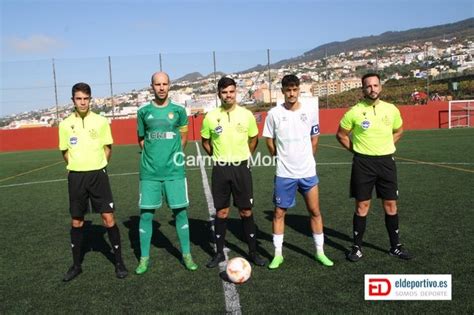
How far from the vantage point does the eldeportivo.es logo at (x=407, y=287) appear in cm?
383

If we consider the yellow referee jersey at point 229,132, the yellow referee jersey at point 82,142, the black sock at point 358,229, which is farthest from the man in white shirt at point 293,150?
the yellow referee jersey at point 82,142

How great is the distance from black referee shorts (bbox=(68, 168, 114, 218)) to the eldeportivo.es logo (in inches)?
113

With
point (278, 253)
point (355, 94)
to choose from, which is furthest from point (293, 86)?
point (355, 94)

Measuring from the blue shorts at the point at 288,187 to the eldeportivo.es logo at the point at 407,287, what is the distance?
1.10 meters


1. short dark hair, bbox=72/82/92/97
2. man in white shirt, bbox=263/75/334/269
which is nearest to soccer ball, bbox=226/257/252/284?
man in white shirt, bbox=263/75/334/269

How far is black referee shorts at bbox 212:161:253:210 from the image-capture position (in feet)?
15.6

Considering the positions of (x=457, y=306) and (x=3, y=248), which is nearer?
(x=457, y=306)

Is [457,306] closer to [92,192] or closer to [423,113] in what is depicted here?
[92,192]

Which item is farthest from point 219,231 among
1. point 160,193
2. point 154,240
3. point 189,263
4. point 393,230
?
point 393,230

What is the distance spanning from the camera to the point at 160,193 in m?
4.77

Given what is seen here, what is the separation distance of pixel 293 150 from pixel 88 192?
7.61ft

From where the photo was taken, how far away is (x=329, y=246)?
17.5 feet

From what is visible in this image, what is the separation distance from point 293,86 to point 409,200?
13.8ft

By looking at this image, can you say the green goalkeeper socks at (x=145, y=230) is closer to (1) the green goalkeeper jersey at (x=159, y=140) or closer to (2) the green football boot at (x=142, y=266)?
(2) the green football boot at (x=142, y=266)
